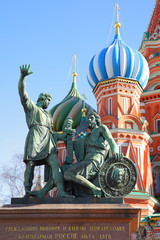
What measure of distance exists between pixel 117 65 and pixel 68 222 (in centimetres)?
1741

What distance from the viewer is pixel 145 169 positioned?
68.5 ft

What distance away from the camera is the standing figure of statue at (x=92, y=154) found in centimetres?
683

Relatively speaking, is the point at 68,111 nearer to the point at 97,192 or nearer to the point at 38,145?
the point at 38,145

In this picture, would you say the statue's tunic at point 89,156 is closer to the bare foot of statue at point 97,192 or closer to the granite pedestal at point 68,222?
the bare foot of statue at point 97,192

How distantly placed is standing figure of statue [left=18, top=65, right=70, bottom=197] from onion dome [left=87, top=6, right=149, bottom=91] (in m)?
15.7

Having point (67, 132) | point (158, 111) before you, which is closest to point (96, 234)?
point (67, 132)

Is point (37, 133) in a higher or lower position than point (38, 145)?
higher

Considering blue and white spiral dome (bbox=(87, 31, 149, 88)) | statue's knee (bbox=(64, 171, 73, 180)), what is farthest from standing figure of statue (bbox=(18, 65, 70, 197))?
blue and white spiral dome (bbox=(87, 31, 149, 88))

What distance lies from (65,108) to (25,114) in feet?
72.9

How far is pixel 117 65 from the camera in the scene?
2269 centimetres

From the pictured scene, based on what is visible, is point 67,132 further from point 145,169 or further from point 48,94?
point 145,169

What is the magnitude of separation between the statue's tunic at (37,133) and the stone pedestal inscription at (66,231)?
1395 millimetres

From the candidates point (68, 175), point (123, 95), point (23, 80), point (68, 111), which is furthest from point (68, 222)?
point (68, 111)

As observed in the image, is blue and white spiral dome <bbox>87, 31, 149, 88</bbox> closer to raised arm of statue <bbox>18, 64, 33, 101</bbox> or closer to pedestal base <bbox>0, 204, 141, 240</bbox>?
raised arm of statue <bbox>18, 64, 33, 101</bbox>
